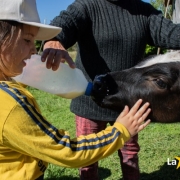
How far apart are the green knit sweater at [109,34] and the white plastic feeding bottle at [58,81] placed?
351 millimetres

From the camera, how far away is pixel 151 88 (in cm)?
239

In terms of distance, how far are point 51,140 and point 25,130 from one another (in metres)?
0.13

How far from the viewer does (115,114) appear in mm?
2736

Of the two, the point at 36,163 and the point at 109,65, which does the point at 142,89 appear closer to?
the point at 109,65

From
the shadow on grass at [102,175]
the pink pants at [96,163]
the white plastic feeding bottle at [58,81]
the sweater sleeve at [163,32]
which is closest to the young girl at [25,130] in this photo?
the white plastic feeding bottle at [58,81]

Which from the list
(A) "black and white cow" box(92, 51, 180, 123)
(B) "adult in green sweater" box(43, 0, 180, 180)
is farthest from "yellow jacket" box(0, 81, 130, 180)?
(B) "adult in green sweater" box(43, 0, 180, 180)

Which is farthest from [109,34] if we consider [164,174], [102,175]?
[164,174]

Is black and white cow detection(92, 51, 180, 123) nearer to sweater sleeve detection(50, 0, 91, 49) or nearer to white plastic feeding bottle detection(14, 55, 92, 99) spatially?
white plastic feeding bottle detection(14, 55, 92, 99)

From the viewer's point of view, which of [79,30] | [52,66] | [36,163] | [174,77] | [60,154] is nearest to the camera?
[60,154]

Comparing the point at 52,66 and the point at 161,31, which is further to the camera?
the point at 161,31

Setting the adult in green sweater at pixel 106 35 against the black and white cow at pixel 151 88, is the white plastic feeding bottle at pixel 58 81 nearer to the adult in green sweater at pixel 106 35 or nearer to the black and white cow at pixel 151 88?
the black and white cow at pixel 151 88

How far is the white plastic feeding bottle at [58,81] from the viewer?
2.13 metres

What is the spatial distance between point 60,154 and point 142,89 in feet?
3.17

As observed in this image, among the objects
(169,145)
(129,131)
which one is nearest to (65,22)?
(129,131)
